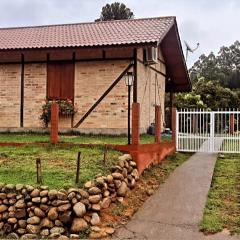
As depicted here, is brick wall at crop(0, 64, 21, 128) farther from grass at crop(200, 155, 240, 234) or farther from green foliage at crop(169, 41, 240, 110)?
green foliage at crop(169, 41, 240, 110)

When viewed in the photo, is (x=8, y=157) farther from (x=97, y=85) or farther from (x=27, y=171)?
(x=97, y=85)

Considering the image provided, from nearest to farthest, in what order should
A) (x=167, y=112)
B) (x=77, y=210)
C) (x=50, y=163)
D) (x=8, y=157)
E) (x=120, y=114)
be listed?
(x=77, y=210), (x=50, y=163), (x=8, y=157), (x=120, y=114), (x=167, y=112)

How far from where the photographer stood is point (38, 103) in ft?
48.0

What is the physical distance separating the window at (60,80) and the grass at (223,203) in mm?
5669

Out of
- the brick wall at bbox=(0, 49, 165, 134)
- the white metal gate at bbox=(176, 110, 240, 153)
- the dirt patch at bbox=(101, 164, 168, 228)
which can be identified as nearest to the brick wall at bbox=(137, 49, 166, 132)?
the brick wall at bbox=(0, 49, 165, 134)

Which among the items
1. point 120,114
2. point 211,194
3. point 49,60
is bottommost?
point 211,194

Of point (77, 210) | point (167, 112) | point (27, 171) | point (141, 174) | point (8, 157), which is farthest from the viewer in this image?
point (167, 112)

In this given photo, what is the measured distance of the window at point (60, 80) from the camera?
1437cm

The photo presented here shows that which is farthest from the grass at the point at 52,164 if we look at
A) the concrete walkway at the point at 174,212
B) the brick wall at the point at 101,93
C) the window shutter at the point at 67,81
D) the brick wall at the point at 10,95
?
the brick wall at the point at 10,95

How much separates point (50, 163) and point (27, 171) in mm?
738

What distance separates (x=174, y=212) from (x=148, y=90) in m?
8.77

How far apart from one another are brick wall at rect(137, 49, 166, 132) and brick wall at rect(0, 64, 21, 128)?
4.33 meters

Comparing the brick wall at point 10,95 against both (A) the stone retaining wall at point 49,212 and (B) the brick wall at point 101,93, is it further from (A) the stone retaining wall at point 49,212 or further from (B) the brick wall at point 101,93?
(A) the stone retaining wall at point 49,212

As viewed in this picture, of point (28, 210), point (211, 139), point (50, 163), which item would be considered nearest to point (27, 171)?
point (50, 163)
